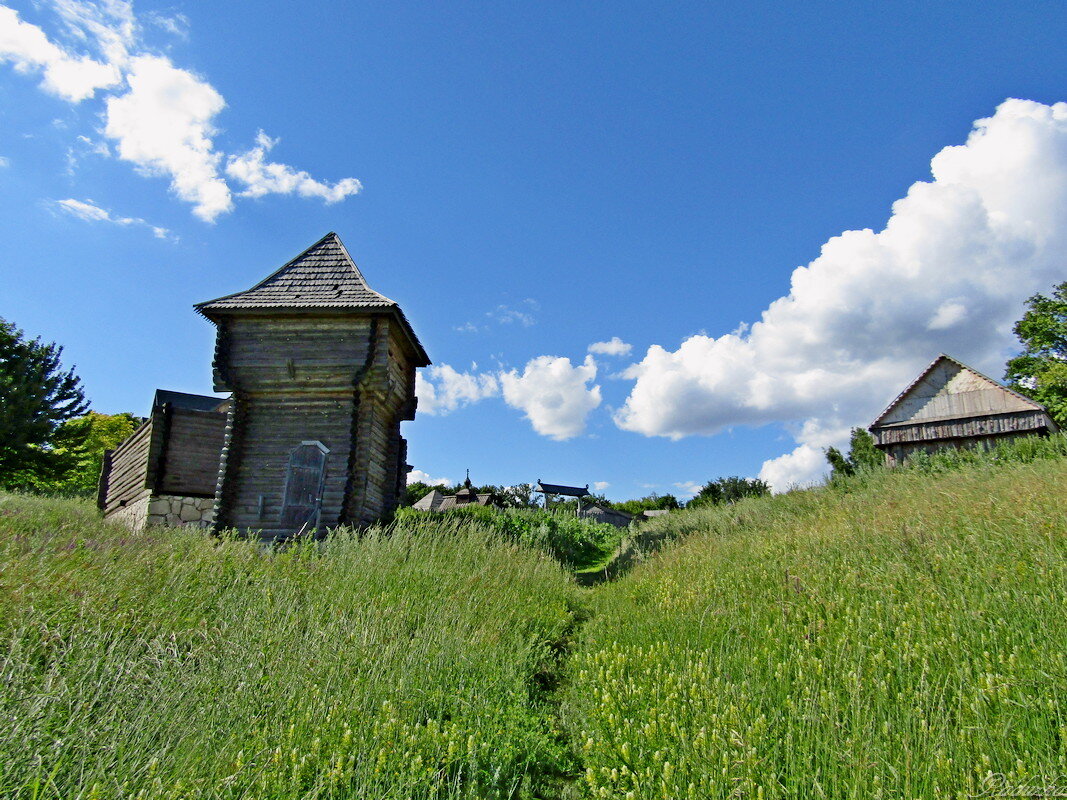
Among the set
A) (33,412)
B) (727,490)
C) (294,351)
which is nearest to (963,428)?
(727,490)

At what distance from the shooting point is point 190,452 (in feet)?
48.3

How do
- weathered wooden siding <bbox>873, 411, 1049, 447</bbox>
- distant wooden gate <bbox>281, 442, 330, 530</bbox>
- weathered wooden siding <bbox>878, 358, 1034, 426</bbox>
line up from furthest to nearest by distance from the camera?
1. weathered wooden siding <bbox>878, 358, 1034, 426</bbox>
2. weathered wooden siding <bbox>873, 411, 1049, 447</bbox>
3. distant wooden gate <bbox>281, 442, 330, 530</bbox>

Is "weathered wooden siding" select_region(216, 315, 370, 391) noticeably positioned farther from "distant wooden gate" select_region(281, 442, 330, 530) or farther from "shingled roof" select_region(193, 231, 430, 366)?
"distant wooden gate" select_region(281, 442, 330, 530)

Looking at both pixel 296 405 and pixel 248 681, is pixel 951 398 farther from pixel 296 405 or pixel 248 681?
pixel 248 681

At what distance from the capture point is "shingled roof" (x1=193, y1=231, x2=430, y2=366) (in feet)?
45.8

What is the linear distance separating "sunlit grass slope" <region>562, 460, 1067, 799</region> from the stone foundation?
41.3ft

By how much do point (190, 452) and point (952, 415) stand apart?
29.1 metres

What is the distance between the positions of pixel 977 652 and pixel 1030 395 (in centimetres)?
3391

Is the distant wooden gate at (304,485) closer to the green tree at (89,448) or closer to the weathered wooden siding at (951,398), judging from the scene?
the green tree at (89,448)

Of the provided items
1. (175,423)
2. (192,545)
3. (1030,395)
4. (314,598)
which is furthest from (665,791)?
(1030,395)

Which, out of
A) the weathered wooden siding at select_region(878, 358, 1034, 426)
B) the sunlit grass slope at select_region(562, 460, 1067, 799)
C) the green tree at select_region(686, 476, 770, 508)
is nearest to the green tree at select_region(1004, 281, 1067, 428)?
the weathered wooden siding at select_region(878, 358, 1034, 426)

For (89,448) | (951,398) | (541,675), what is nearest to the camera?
(541,675)

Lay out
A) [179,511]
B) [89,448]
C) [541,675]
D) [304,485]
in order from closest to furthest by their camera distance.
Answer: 1. [541,675]
2. [304,485]
3. [179,511]
4. [89,448]

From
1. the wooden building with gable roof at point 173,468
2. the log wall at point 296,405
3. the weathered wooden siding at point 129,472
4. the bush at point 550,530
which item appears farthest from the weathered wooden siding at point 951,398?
the weathered wooden siding at point 129,472
